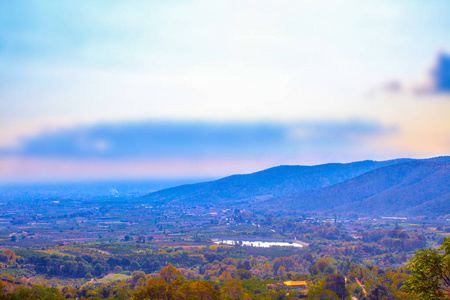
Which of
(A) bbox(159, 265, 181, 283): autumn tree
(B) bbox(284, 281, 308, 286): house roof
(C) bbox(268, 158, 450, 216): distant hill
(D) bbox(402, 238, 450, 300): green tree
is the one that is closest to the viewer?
(D) bbox(402, 238, 450, 300): green tree

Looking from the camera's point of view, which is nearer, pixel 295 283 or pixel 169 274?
pixel 169 274

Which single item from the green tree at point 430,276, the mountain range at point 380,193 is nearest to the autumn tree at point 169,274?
the green tree at point 430,276

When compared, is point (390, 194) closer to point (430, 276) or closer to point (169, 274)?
point (169, 274)

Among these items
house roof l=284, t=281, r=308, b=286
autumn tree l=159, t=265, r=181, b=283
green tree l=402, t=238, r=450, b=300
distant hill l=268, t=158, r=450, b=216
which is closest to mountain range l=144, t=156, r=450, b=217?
distant hill l=268, t=158, r=450, b=216

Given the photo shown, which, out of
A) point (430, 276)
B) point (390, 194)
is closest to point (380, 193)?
point (390, 194)

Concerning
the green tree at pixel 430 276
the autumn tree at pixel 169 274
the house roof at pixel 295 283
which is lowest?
the house roof at pixel 295 283

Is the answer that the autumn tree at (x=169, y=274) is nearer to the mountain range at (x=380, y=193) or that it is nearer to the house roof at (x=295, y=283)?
the house roof at (x=295, y=283)

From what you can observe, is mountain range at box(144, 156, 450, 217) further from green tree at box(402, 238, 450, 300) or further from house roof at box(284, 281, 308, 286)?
green tree at box(402, 238, 450, 300)

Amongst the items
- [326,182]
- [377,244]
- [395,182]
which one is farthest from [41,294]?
[326,182]

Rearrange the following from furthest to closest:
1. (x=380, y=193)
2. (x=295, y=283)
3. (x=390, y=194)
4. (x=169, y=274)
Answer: (x=380, y=193) → (x=390, y=194) → (x=295, y=283) → (x=169, y=274)
